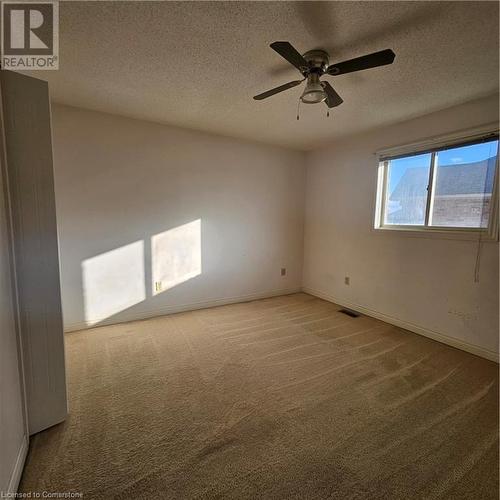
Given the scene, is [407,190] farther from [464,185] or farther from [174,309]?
[174,309]

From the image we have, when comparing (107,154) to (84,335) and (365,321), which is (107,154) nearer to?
(84,335)

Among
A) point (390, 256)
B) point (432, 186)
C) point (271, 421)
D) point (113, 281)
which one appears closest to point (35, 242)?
point (113, 281)

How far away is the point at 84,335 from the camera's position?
9.15 feet

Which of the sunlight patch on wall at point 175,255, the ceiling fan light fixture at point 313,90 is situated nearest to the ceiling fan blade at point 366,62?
the ceiling fan light fixture at point 313,90

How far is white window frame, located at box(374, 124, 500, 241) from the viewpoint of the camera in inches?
93.2

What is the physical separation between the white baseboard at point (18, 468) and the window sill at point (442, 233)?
3.60m

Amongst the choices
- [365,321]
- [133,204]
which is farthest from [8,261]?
[365,321]

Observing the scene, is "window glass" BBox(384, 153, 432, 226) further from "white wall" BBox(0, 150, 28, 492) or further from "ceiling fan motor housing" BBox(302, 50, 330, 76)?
"white wall" BBox(0, 150, 28, 492)

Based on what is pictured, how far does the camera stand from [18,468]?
4.13 feet

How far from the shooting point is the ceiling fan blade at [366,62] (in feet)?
4.69

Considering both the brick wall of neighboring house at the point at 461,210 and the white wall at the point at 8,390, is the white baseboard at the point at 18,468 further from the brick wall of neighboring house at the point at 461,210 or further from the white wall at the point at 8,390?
the brick wall of neighboring house at the point at 461,210

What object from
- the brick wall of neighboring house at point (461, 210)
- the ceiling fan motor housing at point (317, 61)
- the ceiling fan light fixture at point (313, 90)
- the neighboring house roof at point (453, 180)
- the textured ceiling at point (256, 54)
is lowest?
the brick wall of neighboring house at point (461, 210)

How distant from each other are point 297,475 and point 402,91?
290 cm

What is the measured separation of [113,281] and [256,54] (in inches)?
105
